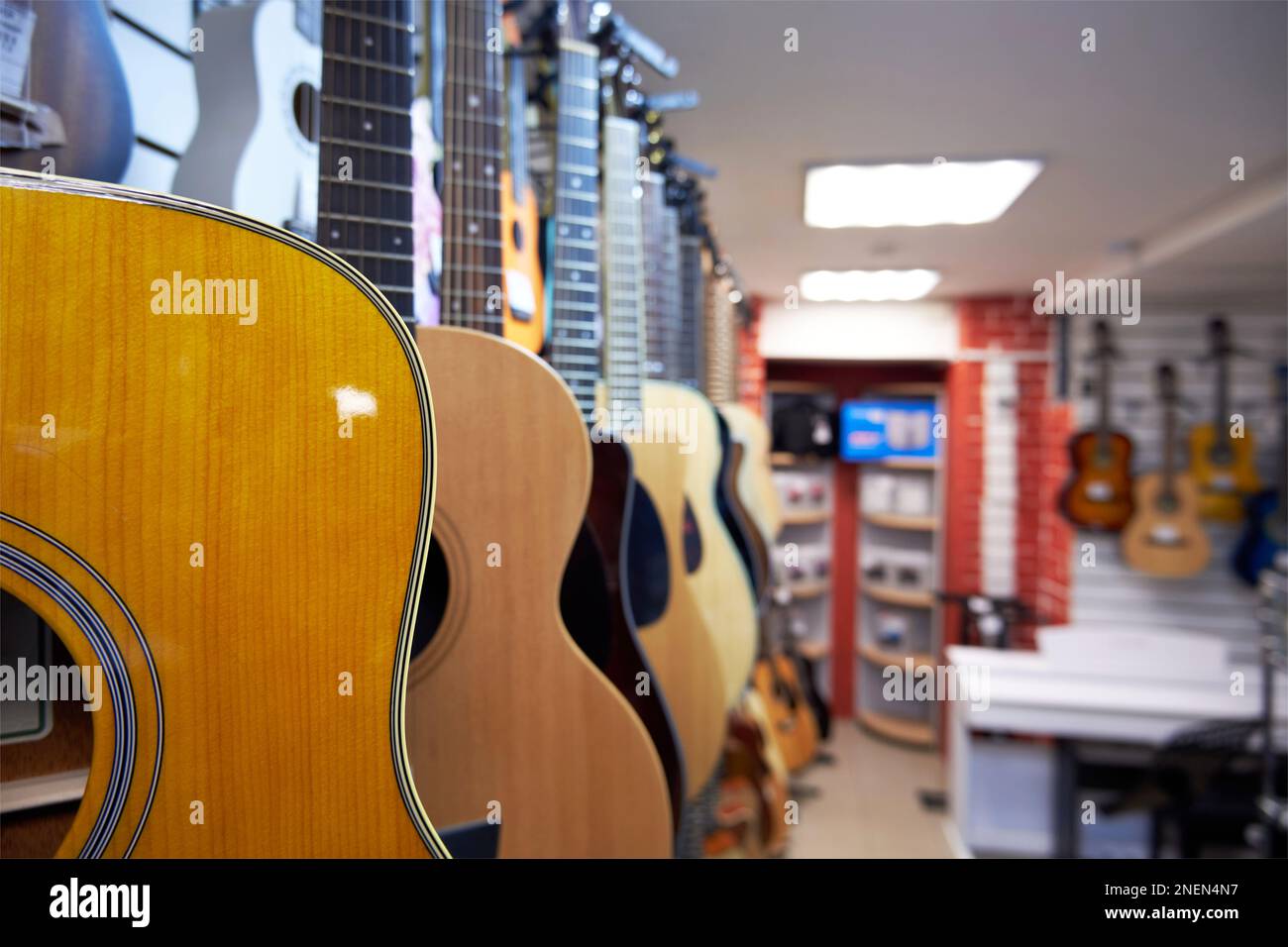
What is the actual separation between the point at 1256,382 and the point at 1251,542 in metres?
0.76

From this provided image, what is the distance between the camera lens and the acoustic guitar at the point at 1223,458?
134 inches

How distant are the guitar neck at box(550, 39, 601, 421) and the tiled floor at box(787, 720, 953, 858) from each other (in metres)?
2.74

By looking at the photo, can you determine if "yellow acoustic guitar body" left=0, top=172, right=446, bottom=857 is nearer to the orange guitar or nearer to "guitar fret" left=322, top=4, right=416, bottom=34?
"guitar fret" left=322, top=4, right=416, bottom=34

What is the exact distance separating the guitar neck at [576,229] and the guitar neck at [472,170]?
169mm

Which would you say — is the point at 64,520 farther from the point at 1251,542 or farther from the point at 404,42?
the point at 1251,542

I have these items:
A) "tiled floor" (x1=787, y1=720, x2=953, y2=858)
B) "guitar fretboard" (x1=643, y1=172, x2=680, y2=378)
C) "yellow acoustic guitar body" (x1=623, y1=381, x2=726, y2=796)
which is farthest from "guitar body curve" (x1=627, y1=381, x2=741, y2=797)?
"tiled floor" (x1=787, y1=720, x2=953, y2=858)

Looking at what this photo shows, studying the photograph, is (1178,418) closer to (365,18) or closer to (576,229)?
(576,229)

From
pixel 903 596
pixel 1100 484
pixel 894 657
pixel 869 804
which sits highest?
pixel 1100 484

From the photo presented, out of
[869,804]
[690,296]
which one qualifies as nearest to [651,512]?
[690,296]

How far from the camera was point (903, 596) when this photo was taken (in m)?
4.54

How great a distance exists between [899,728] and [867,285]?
8.76 feet

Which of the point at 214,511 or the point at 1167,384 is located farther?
the point at 1167,384

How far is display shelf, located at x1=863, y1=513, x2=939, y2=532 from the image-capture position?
4480mm

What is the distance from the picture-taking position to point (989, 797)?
2979 mm
